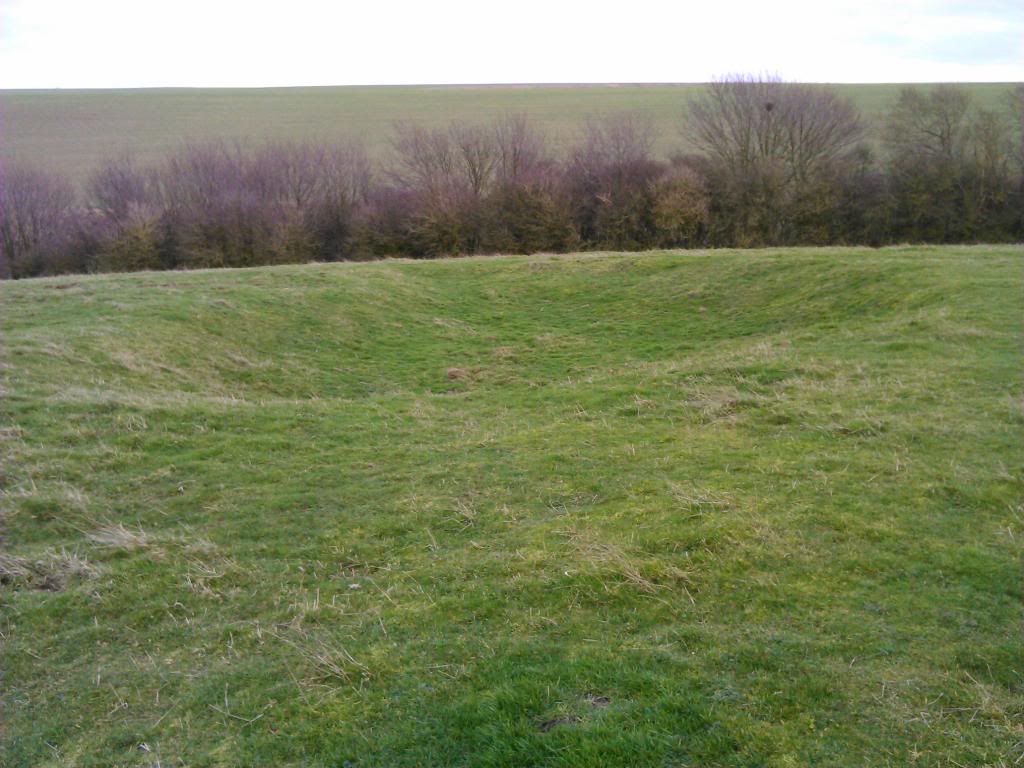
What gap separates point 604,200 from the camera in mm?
42656

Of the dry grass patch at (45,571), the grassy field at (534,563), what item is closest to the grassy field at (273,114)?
the grassy field at (534,563)

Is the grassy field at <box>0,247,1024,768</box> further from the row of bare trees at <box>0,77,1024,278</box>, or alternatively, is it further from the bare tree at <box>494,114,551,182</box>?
the bare tree at <box>494,114,551,182</box>

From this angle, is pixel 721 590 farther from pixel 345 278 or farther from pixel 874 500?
pixel 345 278

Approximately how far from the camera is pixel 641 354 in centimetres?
1748

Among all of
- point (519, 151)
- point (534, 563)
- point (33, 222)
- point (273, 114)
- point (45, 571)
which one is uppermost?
point (273, 114)

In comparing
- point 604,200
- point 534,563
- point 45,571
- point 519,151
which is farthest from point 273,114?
point 534,563

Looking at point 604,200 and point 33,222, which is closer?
point 604,200

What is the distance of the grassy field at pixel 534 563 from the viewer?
416 centimetres

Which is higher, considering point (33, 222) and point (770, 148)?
point (770, 148)

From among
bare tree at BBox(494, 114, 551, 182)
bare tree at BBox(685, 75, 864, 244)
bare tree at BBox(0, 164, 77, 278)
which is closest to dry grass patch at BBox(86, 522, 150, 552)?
bare tree at BBox(685, 75, 864, 244)

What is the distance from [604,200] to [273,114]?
215 ft

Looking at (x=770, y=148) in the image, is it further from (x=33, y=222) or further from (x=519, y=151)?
(x=33, y=222)

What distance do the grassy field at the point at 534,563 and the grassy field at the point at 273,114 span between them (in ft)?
151

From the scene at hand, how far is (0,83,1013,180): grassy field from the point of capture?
65250mm
